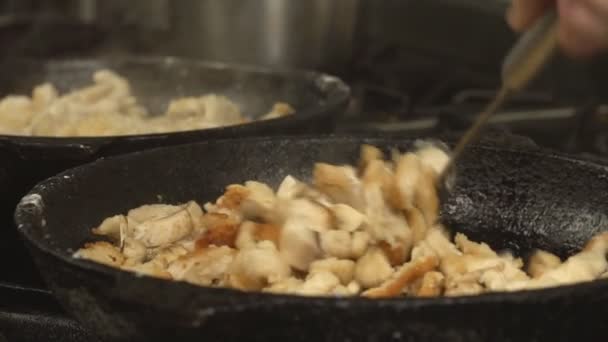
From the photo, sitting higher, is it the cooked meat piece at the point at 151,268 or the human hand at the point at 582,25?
the human hand at the point at 582,25

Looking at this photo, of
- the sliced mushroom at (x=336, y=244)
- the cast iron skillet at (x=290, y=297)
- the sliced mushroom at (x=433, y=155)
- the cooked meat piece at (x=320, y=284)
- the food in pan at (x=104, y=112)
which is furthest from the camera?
the food in pan at (x=104, y=112)

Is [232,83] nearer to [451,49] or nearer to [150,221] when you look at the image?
[150,221]

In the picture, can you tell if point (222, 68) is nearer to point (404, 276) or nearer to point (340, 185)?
point (340, 185)

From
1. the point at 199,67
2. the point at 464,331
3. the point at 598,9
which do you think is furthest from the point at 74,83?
the point at 464,331

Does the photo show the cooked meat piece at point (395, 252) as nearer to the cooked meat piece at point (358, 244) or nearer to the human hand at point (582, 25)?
the cooked meat piece at point (358, 244)

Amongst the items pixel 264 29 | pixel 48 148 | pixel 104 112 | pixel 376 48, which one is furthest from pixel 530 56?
pixel 376 48

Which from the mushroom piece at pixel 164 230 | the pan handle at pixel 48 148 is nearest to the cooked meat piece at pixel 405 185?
the mushroom piece at pixel 164 230
